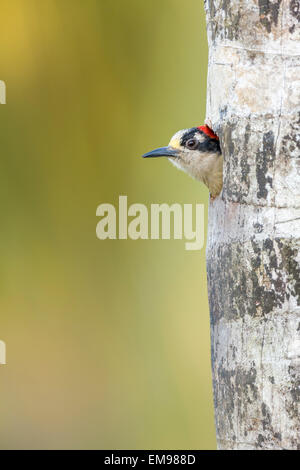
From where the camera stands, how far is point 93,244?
909 cm

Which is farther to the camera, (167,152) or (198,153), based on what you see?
(167,152)

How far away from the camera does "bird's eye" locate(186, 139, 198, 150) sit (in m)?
4.38

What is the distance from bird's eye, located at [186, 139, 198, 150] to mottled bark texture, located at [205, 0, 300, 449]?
111 centimetres

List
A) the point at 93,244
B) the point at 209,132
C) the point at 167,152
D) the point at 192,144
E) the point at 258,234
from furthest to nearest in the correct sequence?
the point at 93,244, the point at 167,152, the point at 192,144, the point at 209,132, the point at 258,234

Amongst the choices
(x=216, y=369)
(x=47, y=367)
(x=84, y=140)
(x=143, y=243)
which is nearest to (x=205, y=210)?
(x=143, y=243)

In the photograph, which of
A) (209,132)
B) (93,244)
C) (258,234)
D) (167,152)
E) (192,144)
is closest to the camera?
(258,234)

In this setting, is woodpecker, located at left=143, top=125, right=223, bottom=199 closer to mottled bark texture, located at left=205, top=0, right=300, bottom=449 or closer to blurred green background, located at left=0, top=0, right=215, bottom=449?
mottled bark texture, located at left=205, top=0, right=300, bottom=449

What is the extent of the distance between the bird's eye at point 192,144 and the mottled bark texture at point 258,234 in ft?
3.64

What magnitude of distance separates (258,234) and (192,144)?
1.51m

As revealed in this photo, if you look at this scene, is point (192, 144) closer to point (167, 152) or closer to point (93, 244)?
point (167, 152)

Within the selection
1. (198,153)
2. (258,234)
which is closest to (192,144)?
(198,153)

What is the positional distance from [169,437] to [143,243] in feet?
7.32

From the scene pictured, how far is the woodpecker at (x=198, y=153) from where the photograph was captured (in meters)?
4.17
